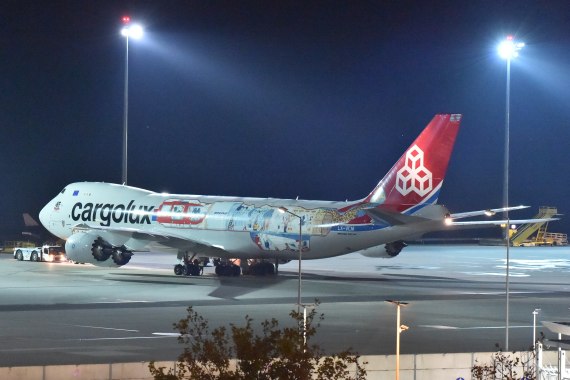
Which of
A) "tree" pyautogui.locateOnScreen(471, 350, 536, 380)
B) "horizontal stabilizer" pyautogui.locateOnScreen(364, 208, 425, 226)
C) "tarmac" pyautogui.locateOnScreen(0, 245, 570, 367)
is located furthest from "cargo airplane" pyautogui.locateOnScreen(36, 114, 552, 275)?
"tree" pyautogui.locateOnScreen(471, 350, 536, 380)

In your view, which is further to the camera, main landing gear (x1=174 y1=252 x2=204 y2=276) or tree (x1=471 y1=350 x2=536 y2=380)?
main landing gear (x1=174 y1=252 x2=204 y2=276)

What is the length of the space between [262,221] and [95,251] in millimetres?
9117

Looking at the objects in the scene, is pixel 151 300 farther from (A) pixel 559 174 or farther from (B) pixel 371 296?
(A) pixel 559 174

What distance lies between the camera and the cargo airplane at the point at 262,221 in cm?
5800

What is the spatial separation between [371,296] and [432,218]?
577cm

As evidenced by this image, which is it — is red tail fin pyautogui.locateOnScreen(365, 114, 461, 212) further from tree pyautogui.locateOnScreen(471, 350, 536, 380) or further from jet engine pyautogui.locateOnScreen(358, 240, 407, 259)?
tree pyautogui.locateOnScreen(471, 350, 536, 380)

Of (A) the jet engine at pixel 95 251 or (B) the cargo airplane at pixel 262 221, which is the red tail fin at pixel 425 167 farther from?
(A) the jet engine at pixel 95 251

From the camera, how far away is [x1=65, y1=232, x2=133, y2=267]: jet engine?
202ft

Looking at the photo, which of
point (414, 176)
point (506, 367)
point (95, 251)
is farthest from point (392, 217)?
point (506, 367)

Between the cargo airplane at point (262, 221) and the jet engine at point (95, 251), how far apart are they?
0.05m

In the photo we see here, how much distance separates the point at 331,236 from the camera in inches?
2344

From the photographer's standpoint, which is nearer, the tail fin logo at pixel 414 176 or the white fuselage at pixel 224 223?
the tail fin logo at pixel 414 176

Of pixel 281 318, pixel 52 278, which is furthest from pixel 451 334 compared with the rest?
pixel 52 278

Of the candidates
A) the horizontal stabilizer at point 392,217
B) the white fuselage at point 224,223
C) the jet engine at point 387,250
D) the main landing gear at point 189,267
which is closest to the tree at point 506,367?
the horizontal stabilizer at point 392,217
